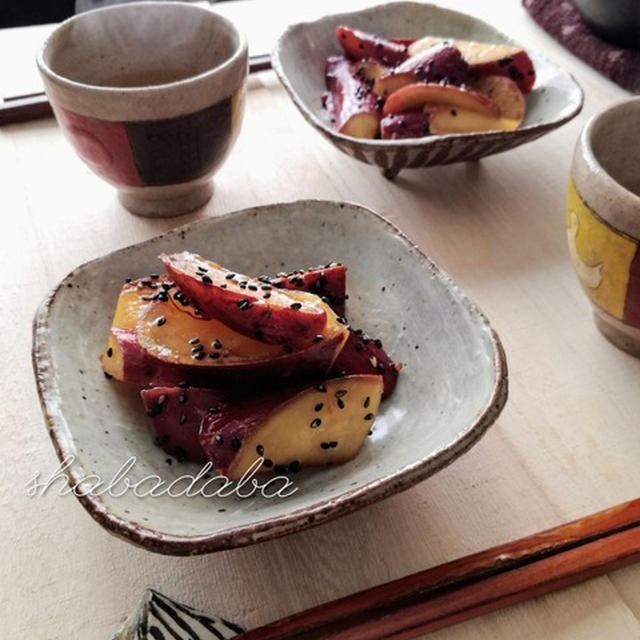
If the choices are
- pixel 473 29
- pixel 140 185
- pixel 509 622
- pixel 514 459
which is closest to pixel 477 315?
pixel 514 459

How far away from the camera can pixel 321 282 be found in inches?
29.2

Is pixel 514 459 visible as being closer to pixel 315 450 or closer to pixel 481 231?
pixel 315 450

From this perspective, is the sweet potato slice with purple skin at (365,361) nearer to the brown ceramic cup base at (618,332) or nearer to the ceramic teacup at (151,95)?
the brown ceramic cup base at (618,332)

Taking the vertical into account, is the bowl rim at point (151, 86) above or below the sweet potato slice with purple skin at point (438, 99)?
above

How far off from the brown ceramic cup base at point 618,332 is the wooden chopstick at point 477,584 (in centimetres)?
21

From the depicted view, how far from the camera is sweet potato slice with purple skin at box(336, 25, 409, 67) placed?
1.15m

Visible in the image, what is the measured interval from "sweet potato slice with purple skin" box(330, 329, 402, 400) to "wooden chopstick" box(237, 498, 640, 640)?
181mm

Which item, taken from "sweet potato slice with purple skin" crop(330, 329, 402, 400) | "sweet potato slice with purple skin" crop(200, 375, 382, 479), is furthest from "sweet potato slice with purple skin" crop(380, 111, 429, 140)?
"sweet potato slice with purple skin" crop(200, 375, 382, 479)

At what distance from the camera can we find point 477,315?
27.3 inches

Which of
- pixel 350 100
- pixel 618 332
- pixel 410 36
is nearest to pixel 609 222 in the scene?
pixel 618 332

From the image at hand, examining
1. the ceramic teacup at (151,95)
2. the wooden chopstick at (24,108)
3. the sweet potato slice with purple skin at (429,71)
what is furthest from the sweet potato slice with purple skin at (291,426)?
the wooden chopstick at (24,108)

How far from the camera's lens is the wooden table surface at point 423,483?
2.02ft

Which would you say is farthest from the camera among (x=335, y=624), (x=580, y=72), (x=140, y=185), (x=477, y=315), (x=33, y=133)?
(x=580, y=72)

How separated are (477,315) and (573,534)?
0.69ft
